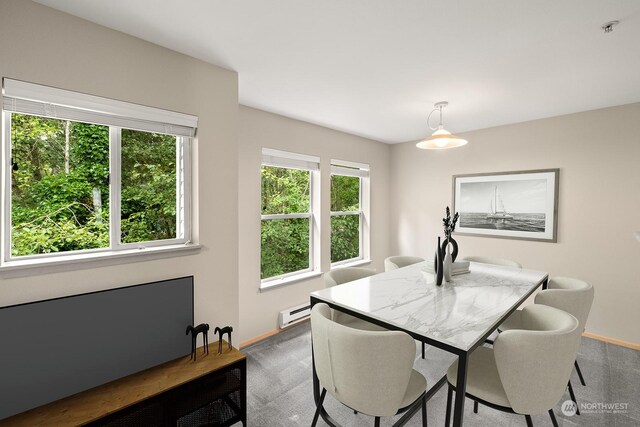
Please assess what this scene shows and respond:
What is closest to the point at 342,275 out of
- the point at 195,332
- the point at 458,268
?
the point at 458,268

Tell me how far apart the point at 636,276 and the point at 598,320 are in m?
0.61

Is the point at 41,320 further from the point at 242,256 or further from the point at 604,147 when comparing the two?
the point at 604,147

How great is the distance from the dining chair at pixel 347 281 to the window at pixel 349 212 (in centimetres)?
160

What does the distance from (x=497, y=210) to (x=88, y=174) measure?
4.31 meters

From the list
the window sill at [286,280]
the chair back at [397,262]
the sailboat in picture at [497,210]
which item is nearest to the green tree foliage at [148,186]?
A: the window sill at [286,280]

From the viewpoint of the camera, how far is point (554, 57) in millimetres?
2051

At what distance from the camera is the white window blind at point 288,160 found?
3307mm

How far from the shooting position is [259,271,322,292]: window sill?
3301 millimetres

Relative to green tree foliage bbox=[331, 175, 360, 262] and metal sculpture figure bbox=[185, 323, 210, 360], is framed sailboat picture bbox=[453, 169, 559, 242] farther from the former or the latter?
metal sculpture figure bbox=[185, 323, 210, 360]

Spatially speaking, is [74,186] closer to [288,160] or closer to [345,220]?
[288,160]

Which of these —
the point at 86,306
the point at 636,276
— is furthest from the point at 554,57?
the point at 86,306

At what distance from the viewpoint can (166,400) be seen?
1632 mm

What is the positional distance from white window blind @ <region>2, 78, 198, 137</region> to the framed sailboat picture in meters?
3.60

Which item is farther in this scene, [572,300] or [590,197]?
[590,197]
